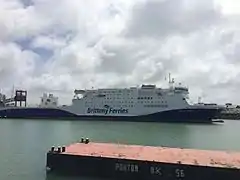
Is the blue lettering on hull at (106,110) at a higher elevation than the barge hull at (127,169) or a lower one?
higher

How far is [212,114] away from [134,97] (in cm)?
1970

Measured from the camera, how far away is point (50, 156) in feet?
61.6

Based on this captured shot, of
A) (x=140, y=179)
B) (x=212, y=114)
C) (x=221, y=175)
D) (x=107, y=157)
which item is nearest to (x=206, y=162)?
(x=221, y=175)

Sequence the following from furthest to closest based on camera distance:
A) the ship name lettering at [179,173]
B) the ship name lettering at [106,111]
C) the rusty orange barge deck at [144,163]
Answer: the ship name lettering at [106,111], the ship name lettering at [179,173], the rusty orange barge deck at [144,163]

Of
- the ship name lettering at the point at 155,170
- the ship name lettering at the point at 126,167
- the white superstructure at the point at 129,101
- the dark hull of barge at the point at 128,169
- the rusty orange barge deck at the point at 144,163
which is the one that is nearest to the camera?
the dark hull of barge at the point at 128,169

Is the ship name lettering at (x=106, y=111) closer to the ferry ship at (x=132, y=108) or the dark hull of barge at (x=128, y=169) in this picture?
the ferry ship at (x=132, y=108)

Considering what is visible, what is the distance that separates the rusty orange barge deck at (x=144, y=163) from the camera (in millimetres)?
15422

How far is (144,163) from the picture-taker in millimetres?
16484

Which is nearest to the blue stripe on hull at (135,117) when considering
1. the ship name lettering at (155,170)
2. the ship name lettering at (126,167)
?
the ship name lettering at (126,167)

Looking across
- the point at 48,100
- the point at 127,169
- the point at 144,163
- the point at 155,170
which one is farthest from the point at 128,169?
the point at 48,100

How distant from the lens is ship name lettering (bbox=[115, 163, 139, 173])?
1665 centimetres

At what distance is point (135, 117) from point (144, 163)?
7008 cm

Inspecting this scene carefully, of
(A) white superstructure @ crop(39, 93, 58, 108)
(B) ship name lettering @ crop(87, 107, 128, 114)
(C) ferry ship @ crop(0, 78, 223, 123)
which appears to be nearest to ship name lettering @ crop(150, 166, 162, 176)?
(C) ferry ship @ crop(0, 78, 223, 123)

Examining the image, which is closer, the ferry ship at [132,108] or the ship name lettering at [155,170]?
the ship name lettering at [155,170]
